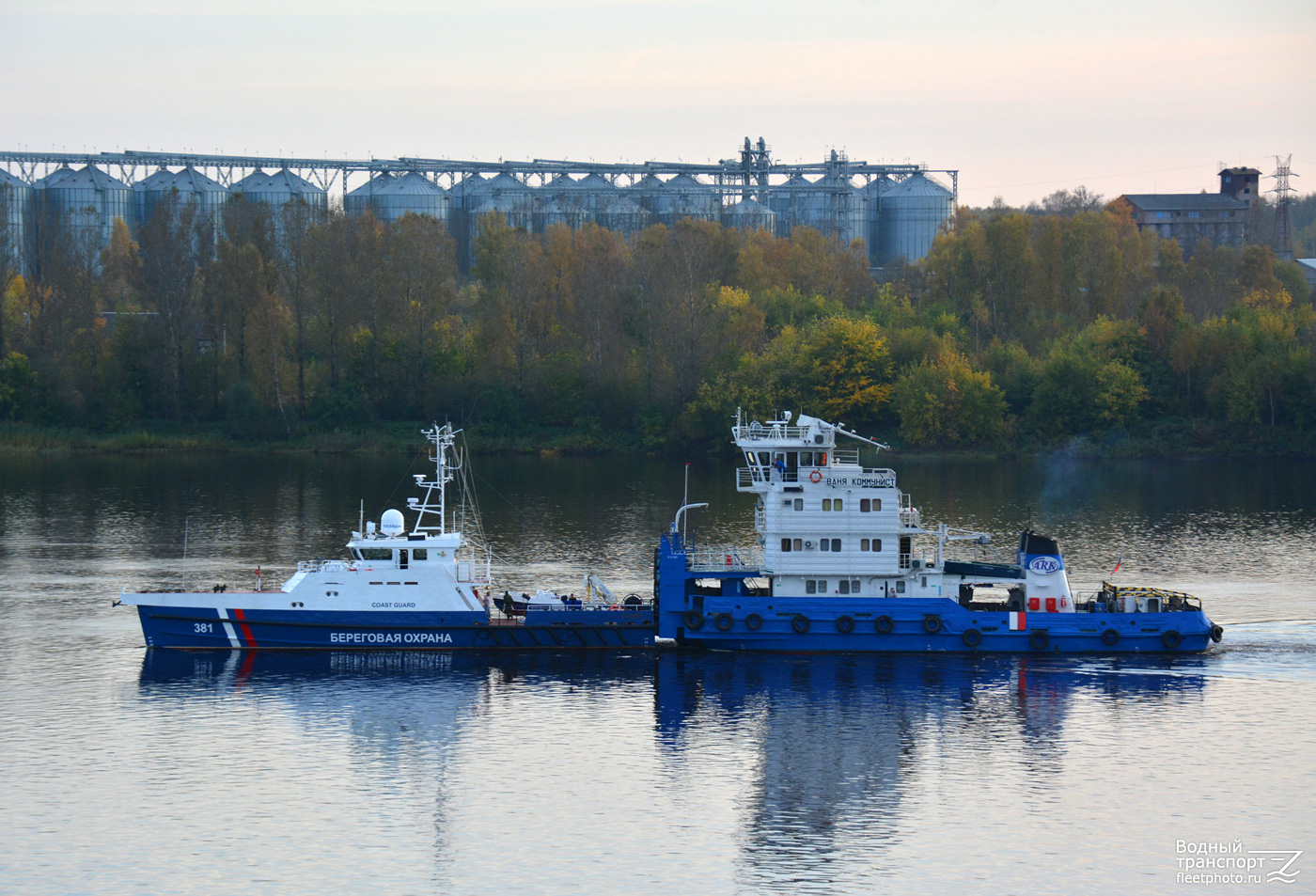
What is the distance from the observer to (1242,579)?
54.7m

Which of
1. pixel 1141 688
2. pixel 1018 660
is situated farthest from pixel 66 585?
pixel 1141 688

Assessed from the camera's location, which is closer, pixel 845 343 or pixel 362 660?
pixel 362 660

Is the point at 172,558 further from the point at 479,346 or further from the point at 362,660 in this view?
the point at 479,346

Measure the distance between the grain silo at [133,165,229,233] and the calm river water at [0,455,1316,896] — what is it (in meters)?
97.7

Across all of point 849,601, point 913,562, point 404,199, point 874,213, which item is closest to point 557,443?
point 404,199

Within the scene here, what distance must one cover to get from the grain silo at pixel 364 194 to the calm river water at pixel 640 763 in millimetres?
98948

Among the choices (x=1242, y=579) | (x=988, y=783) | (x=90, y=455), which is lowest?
(x=988, y=783)

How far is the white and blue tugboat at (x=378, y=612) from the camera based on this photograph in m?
43.4

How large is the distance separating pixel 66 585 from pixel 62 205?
10416 cm

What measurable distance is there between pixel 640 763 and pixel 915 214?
131001 millimetres

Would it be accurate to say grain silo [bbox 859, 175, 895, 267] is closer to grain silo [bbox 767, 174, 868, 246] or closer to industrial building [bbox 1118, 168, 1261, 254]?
grain silo [bbox 767, 174, 868, 246]

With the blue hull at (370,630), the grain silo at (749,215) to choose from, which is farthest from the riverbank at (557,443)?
the blue hull at (370,630)

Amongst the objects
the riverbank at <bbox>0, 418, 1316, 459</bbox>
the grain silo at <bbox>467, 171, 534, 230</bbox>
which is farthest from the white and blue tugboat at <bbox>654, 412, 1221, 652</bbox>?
the grain silo at <bbox>467, 171, 534, 230</bbox>

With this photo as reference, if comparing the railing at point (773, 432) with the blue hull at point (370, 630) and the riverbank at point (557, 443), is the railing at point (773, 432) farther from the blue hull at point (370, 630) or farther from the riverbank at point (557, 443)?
the riverbank at point (557, 443)
